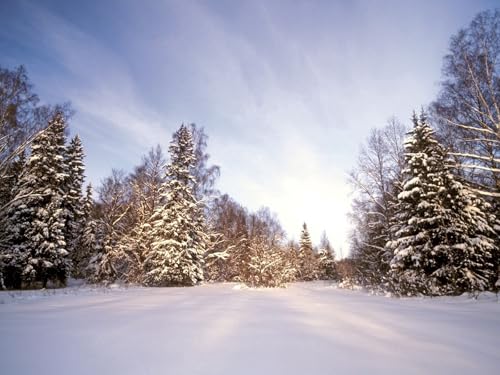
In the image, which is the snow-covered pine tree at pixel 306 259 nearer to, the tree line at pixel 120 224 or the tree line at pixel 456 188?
the tree line at pixel 120 224

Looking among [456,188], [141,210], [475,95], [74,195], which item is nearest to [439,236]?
[456,188]

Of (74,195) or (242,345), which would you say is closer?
(242,345)

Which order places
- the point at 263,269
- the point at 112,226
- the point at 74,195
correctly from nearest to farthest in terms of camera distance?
1. the point at 263,269
2. the point at 112,226
3. the point at 74,195

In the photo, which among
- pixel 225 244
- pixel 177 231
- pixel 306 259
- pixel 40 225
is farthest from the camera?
pixel 306 259

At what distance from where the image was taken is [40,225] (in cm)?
1905

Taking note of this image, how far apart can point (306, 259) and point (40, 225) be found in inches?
1577

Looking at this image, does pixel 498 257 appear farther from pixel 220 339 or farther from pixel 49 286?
pixel 49 286

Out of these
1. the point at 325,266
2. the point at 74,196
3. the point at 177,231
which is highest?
the point at 74,196

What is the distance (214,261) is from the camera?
26.6m

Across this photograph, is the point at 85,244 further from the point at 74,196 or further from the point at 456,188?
the point at 456,188

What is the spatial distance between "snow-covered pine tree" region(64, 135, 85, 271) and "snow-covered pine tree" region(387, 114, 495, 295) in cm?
2333

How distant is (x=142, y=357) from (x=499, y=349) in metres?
3.80

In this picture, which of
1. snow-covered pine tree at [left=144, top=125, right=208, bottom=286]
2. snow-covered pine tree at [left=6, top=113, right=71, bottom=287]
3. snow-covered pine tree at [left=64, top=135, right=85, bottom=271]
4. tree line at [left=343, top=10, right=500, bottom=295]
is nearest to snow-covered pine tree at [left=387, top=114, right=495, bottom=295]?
tree line at [left=343, top=10, right=500, bottom=295]

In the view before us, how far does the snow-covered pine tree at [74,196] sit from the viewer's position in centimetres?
2270
